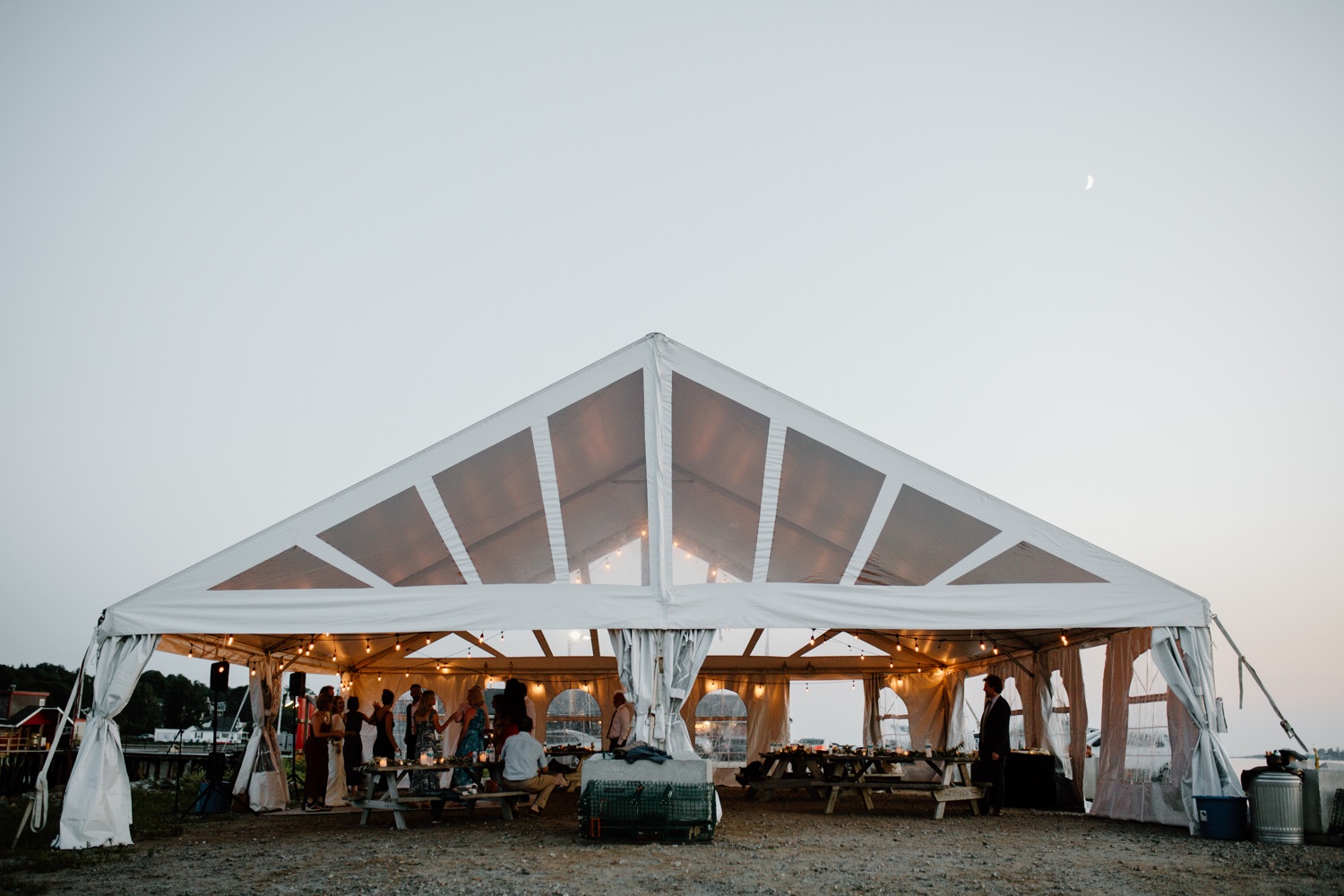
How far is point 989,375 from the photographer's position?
36.2 feet

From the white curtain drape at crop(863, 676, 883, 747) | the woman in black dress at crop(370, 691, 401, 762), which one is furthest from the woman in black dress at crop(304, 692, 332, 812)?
the white curtain drape at crop(863, 676, 883, 747)

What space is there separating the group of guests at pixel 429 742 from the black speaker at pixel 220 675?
1090 mm

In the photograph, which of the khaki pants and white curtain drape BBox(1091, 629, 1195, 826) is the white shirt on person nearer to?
the khaki pants

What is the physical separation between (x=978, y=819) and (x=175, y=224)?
10271 mm

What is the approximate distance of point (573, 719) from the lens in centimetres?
1420

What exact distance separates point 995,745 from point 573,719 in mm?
6923

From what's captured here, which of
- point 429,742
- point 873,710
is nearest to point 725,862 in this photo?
point 429,742

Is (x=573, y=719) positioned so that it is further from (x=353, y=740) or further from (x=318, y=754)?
(x=318, y=754)

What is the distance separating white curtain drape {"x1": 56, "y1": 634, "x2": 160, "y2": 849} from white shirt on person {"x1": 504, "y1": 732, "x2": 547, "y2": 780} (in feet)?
10.6

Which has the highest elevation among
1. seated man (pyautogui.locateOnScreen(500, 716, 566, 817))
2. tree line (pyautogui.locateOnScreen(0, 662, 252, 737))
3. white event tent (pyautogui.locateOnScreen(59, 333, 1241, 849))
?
white event tent (pyautogui.locateOnScreen(59, 333, 1241, 849))

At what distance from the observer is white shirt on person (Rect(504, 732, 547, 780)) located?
8.85m

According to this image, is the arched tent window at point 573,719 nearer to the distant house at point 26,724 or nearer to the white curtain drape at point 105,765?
the distant house at point 26,724

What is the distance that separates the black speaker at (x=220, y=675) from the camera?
9.89 metres

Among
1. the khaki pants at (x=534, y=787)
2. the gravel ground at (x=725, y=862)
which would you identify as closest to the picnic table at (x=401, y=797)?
the khaki pants at (x=534, y=787)
